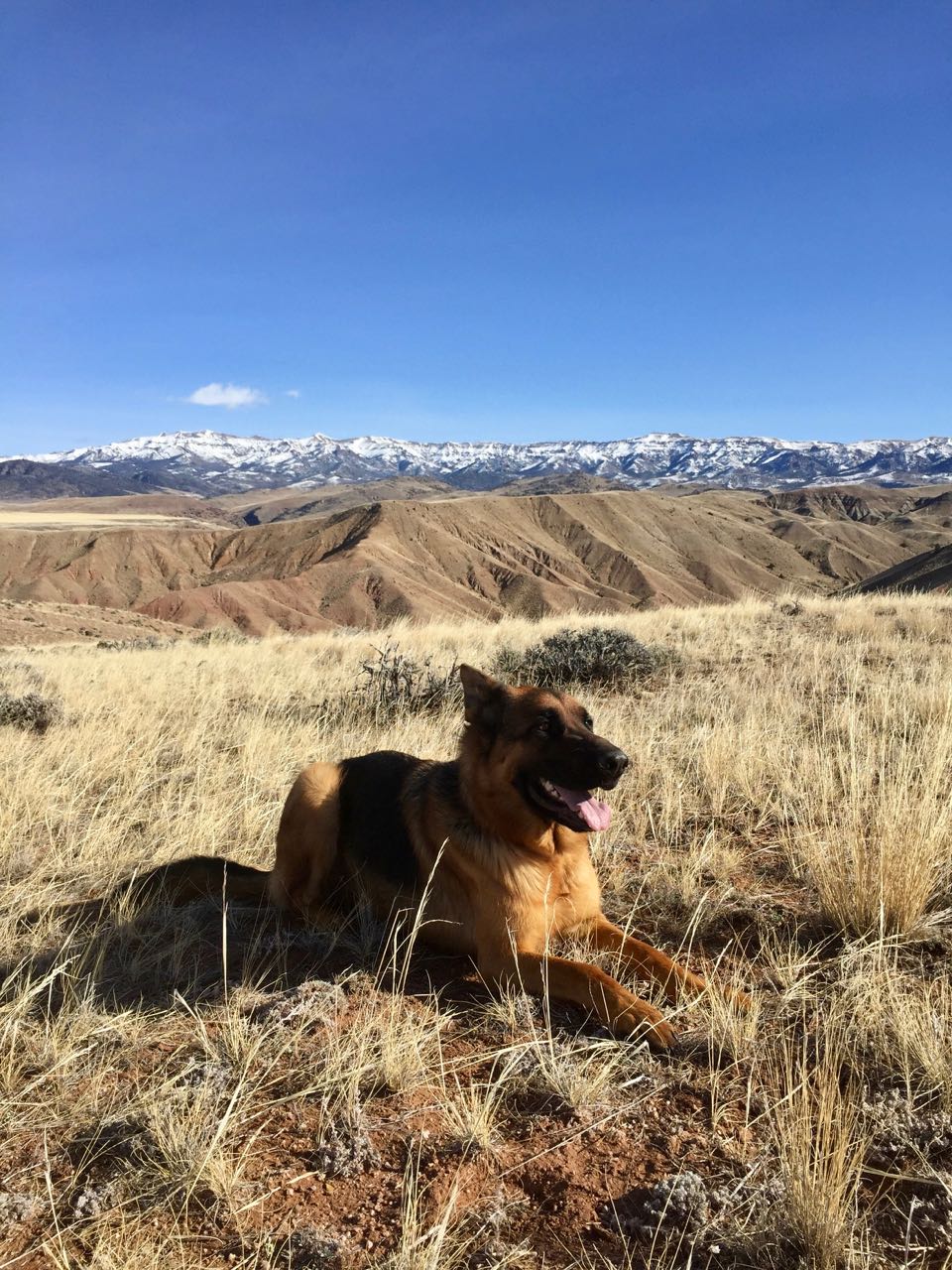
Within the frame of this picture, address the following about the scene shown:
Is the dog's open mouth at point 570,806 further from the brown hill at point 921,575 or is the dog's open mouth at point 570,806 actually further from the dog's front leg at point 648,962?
the brown hill at point 921,575

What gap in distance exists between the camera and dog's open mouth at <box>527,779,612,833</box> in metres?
3.28

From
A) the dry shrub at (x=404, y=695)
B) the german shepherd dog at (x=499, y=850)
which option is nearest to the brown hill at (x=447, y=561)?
the dry shrub at (x=404, y=695)

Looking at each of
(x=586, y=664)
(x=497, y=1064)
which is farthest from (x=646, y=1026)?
(x=586, y=664)

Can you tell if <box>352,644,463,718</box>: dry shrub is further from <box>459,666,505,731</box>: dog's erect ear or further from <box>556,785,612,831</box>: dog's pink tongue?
<box>556,785,612,831</box>: dog's pink tongue

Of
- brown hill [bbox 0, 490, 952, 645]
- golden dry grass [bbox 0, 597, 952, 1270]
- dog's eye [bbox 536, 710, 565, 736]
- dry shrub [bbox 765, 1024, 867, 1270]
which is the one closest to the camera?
dry shrub [bbox 765, 1024, 867, 1270]

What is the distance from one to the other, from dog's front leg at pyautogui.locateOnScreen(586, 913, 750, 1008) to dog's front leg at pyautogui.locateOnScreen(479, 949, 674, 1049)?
21 centimetres

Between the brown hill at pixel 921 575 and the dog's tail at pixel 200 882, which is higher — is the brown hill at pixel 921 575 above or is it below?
above

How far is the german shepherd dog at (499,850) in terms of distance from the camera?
10.7 feet

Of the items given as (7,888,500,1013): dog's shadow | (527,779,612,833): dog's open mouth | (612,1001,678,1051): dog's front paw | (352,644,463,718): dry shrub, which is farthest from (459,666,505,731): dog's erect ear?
(352,644,463,718): dry shrub

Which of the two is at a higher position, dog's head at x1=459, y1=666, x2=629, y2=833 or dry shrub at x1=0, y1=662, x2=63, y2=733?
dog's head at x1=459, y1=666, x2=629, y2=833

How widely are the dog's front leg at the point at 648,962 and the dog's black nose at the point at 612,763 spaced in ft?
2.67

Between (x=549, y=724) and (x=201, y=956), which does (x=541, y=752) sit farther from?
(x=201, y=956)

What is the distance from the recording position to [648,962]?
3.37m

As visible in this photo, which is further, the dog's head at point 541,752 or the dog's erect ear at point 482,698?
the dog's erect ear at point 482,698
